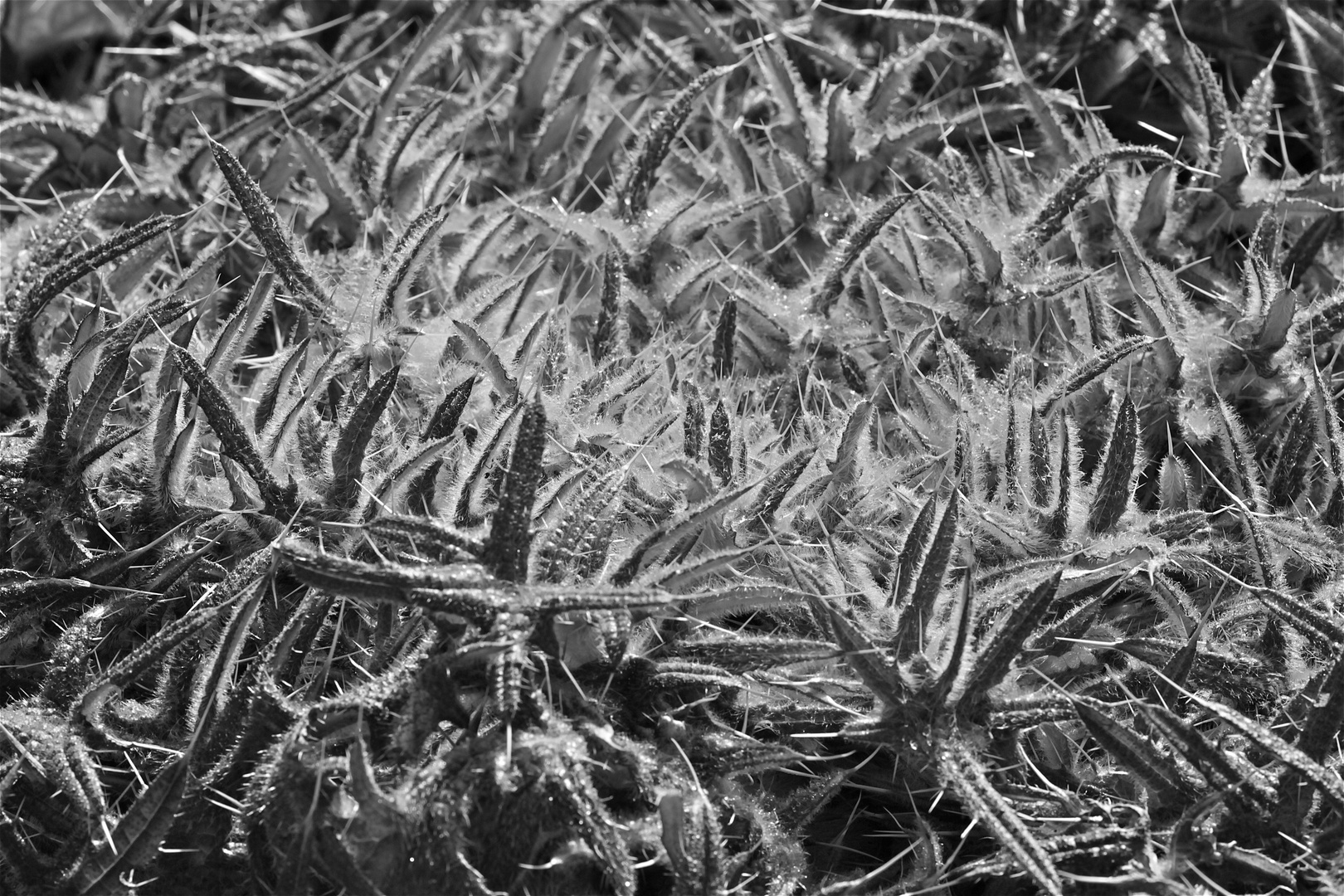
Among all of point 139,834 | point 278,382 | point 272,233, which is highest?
point 272,233

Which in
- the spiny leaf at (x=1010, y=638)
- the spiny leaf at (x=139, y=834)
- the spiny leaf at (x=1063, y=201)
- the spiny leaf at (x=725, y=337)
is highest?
the spiny leaf at (x=1063, y=201)

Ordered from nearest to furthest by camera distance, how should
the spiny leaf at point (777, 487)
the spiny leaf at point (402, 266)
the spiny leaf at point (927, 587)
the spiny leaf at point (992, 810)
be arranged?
the spiny leaf at point (992, 810) < the spiny leaf at point (927, 587) < the spiny leaf at point (777, 487) < the spiny leaf at point (402, 266)

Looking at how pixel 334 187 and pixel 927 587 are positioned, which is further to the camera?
pixel 334 187

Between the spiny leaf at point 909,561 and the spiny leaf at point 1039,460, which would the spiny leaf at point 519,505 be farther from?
the spiny leaf at point 1039,460

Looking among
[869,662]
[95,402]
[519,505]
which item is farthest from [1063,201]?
[95,402]

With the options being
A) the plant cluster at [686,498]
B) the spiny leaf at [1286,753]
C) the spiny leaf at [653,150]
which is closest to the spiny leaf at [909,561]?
the plant cluster at [686,498]

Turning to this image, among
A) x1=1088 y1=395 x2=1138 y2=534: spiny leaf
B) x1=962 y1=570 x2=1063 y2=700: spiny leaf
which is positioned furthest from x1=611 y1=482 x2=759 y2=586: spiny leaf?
x1=1088 y1=395 x2=1138 y2=534: spiny leaf

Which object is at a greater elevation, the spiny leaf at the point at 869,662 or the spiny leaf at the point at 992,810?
the spiny leaf at the point at 869,662

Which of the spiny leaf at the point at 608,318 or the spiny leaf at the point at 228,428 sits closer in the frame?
the spiny leaf at the point at 228,428

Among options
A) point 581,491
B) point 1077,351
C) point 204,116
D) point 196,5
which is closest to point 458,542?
point 581,491

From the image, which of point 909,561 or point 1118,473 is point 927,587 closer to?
point 909,561

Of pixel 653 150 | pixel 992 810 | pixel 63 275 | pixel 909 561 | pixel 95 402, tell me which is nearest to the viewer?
pixel 992 810
